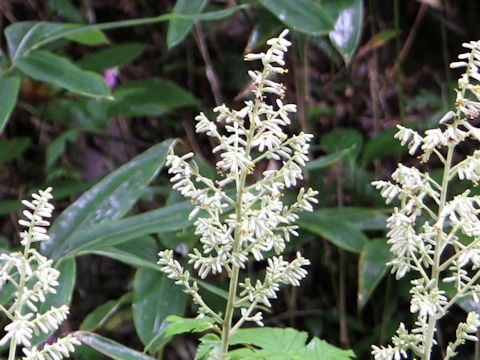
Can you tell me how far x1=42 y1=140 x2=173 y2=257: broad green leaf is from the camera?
165cm

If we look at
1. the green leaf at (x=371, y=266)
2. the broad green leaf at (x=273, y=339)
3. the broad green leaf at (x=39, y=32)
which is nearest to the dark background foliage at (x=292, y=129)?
the green leaf at (x=371, y=266)

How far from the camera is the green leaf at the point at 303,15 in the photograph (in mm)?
1733

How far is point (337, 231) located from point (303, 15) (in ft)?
1.51

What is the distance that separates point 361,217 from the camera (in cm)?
202

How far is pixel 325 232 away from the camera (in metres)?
1.87

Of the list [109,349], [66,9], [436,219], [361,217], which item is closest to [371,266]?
[361,217]

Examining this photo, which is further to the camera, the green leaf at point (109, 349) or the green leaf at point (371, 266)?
the green leaf at point (371, 266)

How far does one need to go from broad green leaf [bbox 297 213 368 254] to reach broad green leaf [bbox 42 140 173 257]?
0.39 meters

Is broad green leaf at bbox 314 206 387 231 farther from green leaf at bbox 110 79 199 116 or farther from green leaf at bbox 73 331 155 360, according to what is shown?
green leaf at bbox 73 331 155 360

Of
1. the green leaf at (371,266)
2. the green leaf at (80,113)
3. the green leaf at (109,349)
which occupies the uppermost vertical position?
the green leaf at (80,113)

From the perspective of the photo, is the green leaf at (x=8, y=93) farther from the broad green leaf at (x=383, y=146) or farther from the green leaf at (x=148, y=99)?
the broad green leaf at (x=383, y=146)

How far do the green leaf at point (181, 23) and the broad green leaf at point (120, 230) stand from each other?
1.06ft

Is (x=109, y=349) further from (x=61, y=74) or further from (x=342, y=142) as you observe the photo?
(x=342, y=142)

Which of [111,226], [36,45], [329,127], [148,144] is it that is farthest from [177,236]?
[329,127]
